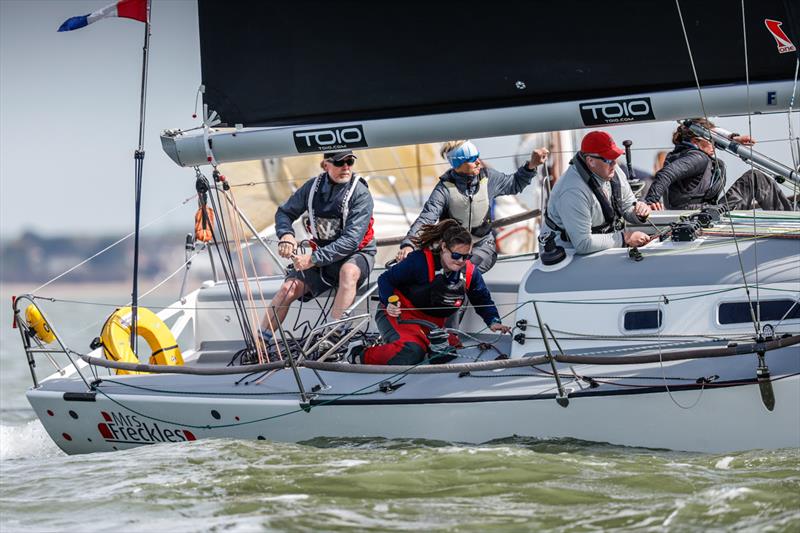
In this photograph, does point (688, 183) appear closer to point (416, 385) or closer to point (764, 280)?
point (764, 280)

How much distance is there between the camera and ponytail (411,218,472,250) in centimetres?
612

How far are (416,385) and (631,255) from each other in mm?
1273

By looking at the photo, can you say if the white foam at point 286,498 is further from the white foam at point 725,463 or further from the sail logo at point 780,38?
the sail logo at point 780,38

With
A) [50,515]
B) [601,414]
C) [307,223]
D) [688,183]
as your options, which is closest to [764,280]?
[601,414]

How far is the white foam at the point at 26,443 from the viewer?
7340mm

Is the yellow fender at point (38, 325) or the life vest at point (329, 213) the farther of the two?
the life vest at point (329, 213)

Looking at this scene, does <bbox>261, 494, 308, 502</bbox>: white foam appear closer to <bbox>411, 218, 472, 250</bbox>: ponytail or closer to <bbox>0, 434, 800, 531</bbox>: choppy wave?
<bbox>0, 434, 800, 531</bbox>: choppy wave

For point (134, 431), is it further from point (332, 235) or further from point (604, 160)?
point (604, 160)

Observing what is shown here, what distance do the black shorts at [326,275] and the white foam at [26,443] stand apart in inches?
68.9

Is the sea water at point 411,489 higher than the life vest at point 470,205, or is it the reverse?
the life vest at point 470,205

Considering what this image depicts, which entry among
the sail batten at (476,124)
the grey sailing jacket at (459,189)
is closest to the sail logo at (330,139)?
the sail batten at (476,124)

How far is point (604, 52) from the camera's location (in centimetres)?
570

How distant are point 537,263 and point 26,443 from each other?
3547 millimetres

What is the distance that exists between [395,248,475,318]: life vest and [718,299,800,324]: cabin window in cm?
132
